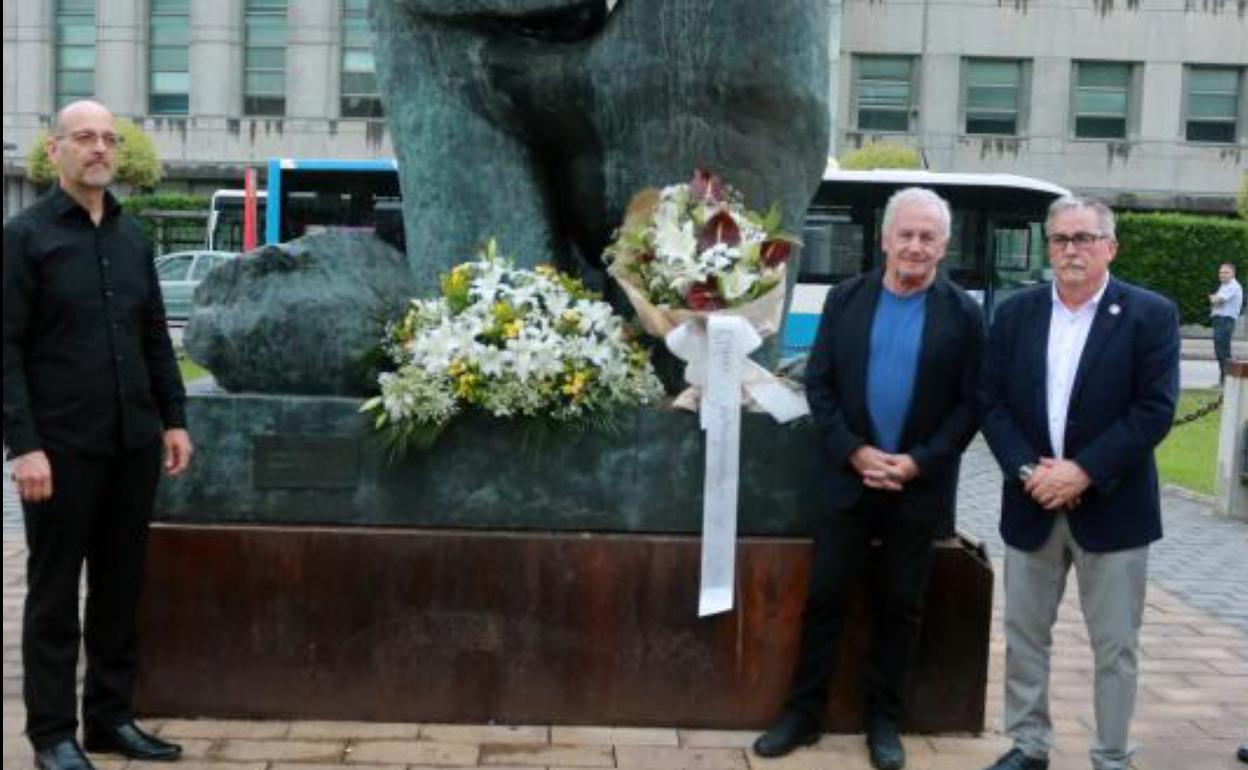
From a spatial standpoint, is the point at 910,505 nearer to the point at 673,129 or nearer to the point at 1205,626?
the point at 673,129

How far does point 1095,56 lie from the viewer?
124 ft

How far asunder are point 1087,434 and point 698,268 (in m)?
1.15

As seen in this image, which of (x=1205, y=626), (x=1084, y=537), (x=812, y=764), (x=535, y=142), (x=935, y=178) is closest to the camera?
(x=1084, y=537)

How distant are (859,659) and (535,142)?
197cm

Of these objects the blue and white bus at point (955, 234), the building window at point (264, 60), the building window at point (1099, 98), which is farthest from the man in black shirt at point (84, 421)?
the building window at point (1099, 98)

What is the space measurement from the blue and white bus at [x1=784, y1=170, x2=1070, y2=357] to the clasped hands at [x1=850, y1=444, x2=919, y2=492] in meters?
14.3

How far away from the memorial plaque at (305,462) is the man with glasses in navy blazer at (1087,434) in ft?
5.98

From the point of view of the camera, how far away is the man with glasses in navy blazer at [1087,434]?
3.79 meters

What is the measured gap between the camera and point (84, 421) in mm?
3758

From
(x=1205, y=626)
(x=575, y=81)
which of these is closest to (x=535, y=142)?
(x=575, y=81)

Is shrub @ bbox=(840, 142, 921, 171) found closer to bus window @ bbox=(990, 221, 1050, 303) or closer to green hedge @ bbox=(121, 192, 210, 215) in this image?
bus window @ bbox=(990, 221, 1050, 303)

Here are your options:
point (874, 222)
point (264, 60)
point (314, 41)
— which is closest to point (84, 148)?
point (874, 222)

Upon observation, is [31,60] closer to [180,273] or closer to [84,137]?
[180,273]

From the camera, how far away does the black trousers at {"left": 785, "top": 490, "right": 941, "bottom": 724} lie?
→ 4059 mm
